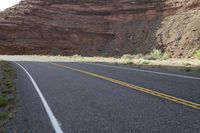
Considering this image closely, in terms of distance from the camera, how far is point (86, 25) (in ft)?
219

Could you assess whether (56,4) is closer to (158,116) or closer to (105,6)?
(105,6)

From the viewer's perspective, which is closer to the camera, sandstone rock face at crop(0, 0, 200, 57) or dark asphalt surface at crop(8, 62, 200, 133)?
dark asphalt surface at crop(8, 62, 200, 133)

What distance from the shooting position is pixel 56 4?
7006 centimetres

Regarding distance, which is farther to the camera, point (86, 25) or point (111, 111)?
point (86, 25)

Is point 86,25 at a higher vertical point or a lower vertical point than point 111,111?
higher

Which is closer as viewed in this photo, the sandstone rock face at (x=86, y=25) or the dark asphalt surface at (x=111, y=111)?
the dark asphalt surface at (x=111, y=111)

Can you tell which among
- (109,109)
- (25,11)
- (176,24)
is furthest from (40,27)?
(109,109)

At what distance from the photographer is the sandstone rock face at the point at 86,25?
194ft

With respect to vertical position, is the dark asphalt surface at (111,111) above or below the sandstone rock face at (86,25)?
below

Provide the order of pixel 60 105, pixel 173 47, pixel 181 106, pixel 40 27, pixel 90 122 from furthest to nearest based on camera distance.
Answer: pixel 40 27
pixel 173 47
pixel 60 105
pixel 181 106
pixel 90 122

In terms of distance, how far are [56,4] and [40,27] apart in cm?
667

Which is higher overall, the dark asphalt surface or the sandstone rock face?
the sandstone rock face

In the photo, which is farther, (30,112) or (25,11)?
(25,11)

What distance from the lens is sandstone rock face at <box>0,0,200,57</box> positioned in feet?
194
